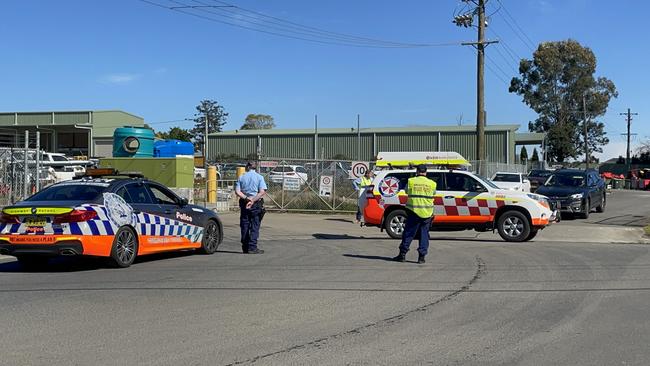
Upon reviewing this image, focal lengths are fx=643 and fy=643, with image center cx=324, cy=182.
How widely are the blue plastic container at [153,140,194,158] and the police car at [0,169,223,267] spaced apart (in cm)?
1398

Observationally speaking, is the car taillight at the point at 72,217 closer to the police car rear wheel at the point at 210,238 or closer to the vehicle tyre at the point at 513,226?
the police car rear wheel at the point at 210,238

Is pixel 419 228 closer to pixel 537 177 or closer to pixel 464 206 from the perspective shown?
pixel 464 206

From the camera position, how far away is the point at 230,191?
26250 millimetres

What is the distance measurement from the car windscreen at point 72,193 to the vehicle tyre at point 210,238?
8.34 feet

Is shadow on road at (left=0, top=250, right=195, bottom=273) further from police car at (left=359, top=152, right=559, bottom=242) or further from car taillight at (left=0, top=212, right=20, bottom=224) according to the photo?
police car at (left=359, top=152, right=559, bottom=242)

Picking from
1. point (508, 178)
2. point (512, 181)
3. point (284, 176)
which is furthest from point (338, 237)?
point (508, 178)

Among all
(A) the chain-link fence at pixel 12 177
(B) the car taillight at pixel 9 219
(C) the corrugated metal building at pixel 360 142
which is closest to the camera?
(B) the car taillight at pixel 9 219

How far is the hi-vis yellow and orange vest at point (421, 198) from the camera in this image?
10.9m

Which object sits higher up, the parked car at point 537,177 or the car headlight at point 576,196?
the parked car at point 537,177

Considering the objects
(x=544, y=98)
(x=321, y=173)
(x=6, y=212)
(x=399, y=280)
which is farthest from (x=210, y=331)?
(x=544, y=98)

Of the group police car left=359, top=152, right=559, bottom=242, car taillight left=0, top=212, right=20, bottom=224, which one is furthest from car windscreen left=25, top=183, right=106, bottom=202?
police car left=359, top=152, right=559, bottom=242

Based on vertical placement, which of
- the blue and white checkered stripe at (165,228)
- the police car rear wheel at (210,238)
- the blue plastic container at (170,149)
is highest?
the blue plastic container at (170,149)

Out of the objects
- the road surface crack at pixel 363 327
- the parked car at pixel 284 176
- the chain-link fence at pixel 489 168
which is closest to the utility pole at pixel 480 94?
the chain-link fence at pixel 489 168

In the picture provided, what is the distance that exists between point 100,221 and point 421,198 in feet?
17.1
